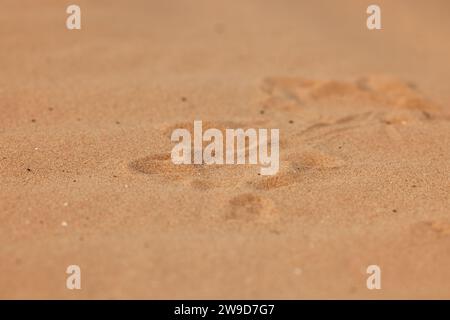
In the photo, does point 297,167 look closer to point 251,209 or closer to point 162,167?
point 251,209

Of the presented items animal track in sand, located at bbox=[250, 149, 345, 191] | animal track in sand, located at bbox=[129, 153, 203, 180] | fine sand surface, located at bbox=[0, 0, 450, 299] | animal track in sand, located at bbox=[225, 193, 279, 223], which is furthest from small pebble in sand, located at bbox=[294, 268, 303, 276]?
animal track in sand, located at bbox=[129, 153, 203, 180]

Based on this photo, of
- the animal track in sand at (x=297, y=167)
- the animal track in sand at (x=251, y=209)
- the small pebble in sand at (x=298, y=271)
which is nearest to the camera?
the small pebble in sand at (x=298, y=271)

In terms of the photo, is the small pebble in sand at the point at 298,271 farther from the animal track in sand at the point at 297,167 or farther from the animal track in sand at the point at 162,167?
Result: the animal track in sand at the point at 162,167

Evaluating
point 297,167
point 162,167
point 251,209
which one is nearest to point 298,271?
point 251,209

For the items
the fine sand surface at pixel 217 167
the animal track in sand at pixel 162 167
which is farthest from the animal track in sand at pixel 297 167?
the animal track in sand at pixel 162 167
